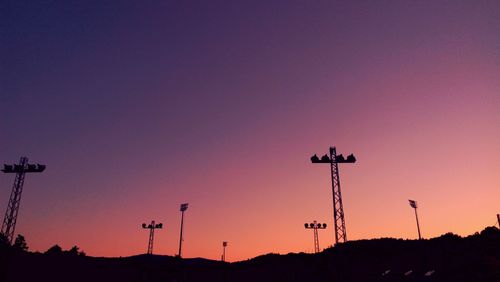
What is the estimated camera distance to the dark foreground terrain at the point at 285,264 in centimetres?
3488

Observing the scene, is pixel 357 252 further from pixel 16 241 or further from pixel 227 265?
pixel 16 241

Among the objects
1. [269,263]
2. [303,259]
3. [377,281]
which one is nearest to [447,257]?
[377,281]

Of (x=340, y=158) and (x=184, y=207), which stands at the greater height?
(x=340, y=158)

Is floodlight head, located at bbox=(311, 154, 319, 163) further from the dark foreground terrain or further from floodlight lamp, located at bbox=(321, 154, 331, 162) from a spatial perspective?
Result: the dark foreground terrain

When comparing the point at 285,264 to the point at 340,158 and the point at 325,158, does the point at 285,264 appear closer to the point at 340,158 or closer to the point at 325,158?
the point at 325,158

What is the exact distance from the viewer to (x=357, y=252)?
1907 inches

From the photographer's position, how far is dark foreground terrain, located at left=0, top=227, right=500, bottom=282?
3488 cm

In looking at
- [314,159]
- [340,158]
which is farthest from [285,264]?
[340,158]

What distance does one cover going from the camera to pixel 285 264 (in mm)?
49688

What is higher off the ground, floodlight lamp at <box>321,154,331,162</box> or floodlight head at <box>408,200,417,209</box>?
floodlight lamp at <box>321,154,331,162</box>

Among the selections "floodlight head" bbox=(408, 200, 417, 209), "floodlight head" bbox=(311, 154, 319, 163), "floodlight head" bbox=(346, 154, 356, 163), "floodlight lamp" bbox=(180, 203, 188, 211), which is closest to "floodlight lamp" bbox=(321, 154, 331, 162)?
"floodlight head" bbox=(311, 154, 319, 163)

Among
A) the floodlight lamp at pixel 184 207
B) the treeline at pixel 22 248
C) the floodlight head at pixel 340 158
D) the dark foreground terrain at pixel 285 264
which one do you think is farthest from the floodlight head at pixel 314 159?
the treeline at pixel 22 248

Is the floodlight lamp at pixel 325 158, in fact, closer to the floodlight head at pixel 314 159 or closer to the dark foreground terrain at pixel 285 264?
the floodlight head at pixel 314 159

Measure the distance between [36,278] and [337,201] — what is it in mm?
32726
